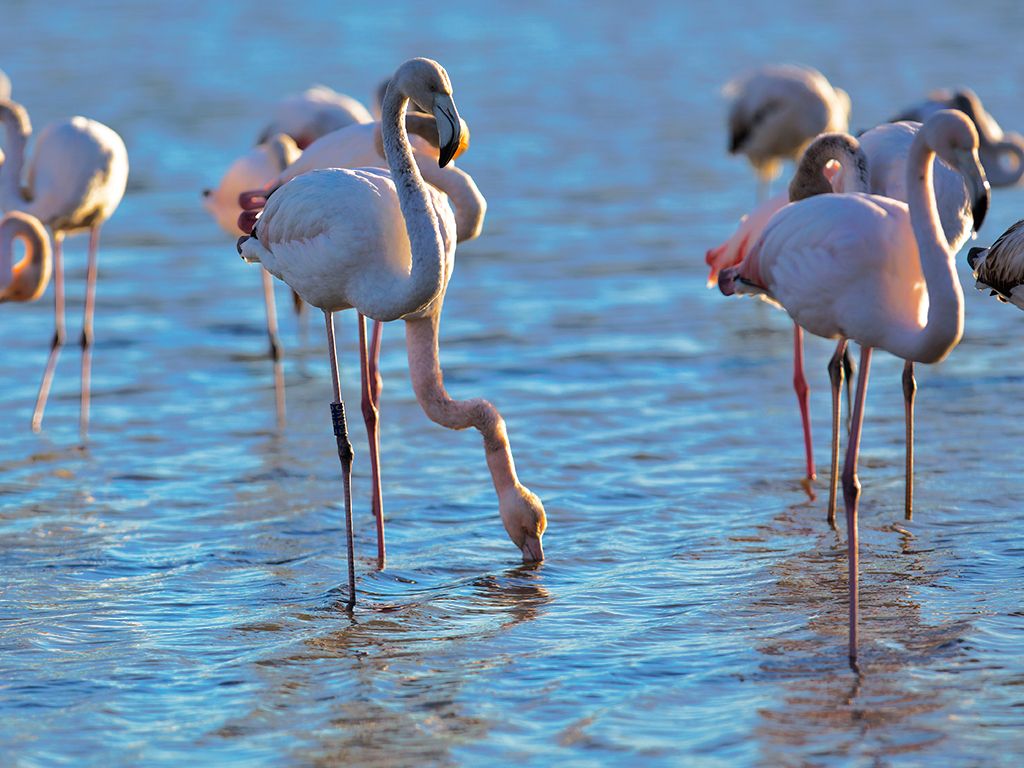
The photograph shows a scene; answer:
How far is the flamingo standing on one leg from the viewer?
909cm

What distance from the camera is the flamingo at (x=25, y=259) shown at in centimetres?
878

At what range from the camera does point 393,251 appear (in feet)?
19.7

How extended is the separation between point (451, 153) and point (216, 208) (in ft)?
14.4

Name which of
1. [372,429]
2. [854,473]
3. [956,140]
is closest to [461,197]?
[372,429]

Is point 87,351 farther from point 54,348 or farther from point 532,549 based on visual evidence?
point 532,549

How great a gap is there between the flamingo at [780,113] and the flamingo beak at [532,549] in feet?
22.1

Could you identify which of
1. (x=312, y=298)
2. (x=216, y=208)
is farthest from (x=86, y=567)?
(x=216, y=208)

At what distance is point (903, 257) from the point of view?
5332mm

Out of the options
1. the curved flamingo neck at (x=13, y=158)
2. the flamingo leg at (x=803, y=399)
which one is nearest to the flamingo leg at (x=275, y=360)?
the curved flamingo neck at (x=13, y=158)

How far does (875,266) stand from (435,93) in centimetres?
167

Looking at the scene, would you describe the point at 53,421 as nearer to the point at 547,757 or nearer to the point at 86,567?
the point at 86,567

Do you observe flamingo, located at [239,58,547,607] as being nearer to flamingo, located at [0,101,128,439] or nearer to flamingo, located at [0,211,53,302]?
flamingo, located at [0,211,53,302]

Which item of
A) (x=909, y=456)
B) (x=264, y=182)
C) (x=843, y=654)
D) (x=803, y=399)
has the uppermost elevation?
(x=264, y=182)

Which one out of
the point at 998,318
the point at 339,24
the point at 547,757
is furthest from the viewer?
the point at 339,24
